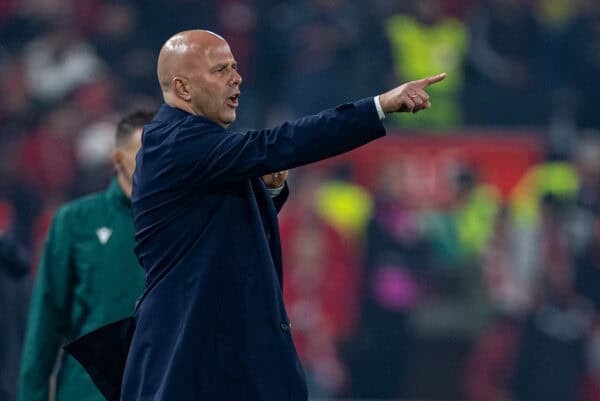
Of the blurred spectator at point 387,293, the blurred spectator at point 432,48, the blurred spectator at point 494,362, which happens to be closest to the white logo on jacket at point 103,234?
the blurred spectator at point 387,293

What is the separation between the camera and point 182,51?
3529mm

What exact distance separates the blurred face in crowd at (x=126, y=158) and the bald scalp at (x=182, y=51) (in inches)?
45.9

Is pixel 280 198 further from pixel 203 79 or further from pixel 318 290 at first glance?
pixel 318 290

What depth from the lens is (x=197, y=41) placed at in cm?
353

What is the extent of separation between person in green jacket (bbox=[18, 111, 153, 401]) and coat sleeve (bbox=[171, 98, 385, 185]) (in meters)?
1.34

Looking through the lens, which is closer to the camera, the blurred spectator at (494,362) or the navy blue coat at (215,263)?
the navy blue coat at (215,263)

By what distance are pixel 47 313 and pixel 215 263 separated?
1519 mm

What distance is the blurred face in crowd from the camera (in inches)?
186

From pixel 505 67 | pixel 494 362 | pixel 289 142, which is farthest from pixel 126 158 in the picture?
pixel 505 67

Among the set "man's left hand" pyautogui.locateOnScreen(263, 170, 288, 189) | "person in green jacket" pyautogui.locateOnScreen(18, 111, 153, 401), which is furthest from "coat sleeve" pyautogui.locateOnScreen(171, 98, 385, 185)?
"person in green jacket" pyautogui.locateOnScreen(18, 111, 153, 401)

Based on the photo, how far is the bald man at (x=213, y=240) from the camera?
3.33 m

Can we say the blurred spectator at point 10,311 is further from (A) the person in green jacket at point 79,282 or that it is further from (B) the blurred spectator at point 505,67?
(B) the blurred spectator at point 505,67

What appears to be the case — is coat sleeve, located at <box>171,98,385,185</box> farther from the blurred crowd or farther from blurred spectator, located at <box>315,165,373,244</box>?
blurred spectator, located at <box>315,165,373,244</box>

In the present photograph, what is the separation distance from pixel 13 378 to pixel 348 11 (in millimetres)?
5613
